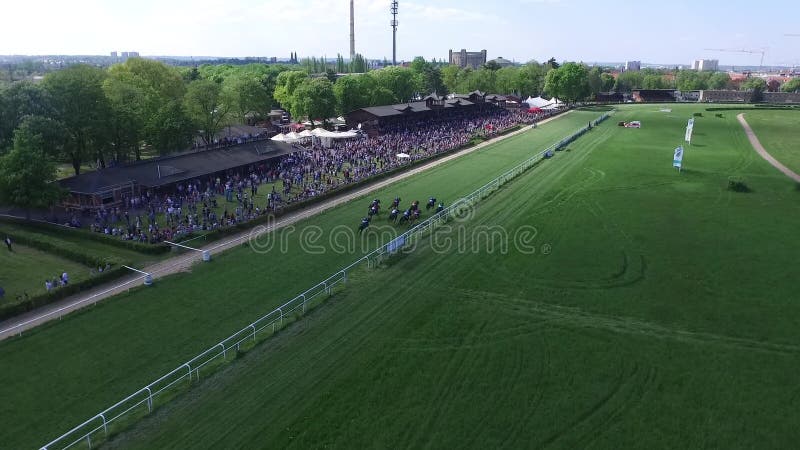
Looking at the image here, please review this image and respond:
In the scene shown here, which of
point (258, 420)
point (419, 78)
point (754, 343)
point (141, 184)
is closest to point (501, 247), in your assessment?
point (754, 343)

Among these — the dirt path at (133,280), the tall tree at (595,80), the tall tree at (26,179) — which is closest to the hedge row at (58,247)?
the tall tree at (26,179)

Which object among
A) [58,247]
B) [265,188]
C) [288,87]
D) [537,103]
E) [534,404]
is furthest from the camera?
[537,103]

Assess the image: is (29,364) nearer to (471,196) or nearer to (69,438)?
(69,438)

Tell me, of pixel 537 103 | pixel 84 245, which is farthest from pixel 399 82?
pixel 84 245

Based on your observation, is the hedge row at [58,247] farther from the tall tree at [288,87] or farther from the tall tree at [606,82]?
the tall tree at [606,82]

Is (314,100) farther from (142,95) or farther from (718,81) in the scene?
(718,81)
